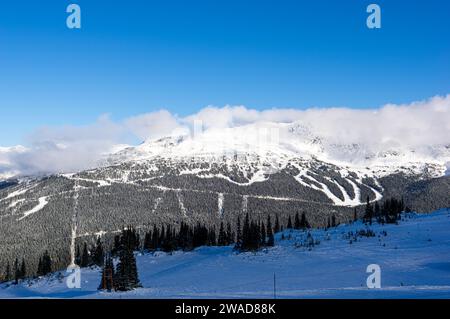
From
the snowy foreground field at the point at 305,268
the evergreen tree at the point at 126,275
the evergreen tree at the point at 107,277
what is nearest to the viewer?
the snowy foreground field at the point at 305,268

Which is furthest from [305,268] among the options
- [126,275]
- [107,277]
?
[107,277]

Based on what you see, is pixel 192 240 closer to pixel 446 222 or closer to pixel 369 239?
pixel 369 239

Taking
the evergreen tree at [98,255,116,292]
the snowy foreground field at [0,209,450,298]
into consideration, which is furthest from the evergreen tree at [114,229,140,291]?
the snowy foreground field at [0,209,450,298]

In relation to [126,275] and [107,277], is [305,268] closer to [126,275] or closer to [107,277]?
[126,275]

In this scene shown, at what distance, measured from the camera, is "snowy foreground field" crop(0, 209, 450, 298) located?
42.3 meters

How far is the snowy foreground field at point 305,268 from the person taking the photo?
42344 millimetres

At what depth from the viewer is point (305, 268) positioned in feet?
181

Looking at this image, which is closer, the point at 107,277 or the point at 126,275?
the point at 126,275

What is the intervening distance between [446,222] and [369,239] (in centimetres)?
A: 1392

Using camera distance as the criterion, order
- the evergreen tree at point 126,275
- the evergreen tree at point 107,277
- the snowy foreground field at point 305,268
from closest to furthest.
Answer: the snowy foreground field at point 305,268
the evergreen tree at point 126,275
the evergreen tree at point 107,277

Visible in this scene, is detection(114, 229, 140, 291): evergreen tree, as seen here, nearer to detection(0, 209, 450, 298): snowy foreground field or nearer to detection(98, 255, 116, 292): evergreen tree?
detection(98, 255, 116, 292): evergreen tree

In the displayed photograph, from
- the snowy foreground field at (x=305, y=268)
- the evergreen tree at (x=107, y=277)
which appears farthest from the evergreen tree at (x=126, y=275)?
the snowy foreground field at (x=305, y=268)

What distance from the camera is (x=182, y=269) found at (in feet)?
230

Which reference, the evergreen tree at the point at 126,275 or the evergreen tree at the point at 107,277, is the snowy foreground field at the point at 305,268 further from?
the evergreen tree at the point at 107,277
